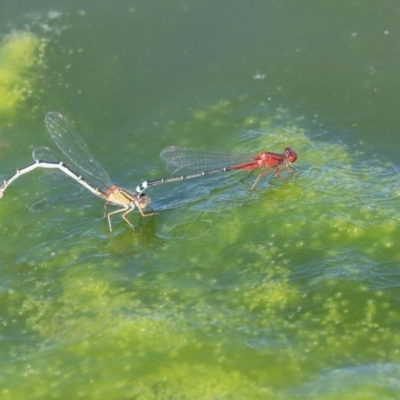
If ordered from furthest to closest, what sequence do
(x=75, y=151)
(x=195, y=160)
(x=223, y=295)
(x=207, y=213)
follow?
(x=75, y=151), (x=195, y=160), (x=207, y=213), (x=223, y=295)

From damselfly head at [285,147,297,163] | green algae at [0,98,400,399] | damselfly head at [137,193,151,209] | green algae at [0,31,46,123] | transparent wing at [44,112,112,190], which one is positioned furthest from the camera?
green algae at [0,31,46,123]

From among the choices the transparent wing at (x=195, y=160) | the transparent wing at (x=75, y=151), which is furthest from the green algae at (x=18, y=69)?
the transparent wing at (x=195, y=160)

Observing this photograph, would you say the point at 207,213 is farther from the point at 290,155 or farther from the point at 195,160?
the point at 290,155

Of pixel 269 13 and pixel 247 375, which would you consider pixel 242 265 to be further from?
pixel 269 13

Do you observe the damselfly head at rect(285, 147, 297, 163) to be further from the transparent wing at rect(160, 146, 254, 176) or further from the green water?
the transparent wing at rect(160, 146, 254, 176)

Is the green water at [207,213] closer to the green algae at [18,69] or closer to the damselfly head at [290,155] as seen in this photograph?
the green algae at [18,69]

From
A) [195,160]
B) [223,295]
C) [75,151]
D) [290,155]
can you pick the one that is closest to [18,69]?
[75,151]

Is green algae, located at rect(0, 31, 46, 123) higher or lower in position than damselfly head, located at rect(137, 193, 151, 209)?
higher

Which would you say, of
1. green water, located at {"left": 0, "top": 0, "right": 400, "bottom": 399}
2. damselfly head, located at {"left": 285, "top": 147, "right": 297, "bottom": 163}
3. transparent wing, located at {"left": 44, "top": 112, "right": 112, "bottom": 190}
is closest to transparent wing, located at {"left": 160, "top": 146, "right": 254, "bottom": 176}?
green water, located at {"left": 0, "top": 0, "right": 400, "bottom": 399}

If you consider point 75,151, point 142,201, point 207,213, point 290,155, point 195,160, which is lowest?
point 207,213
